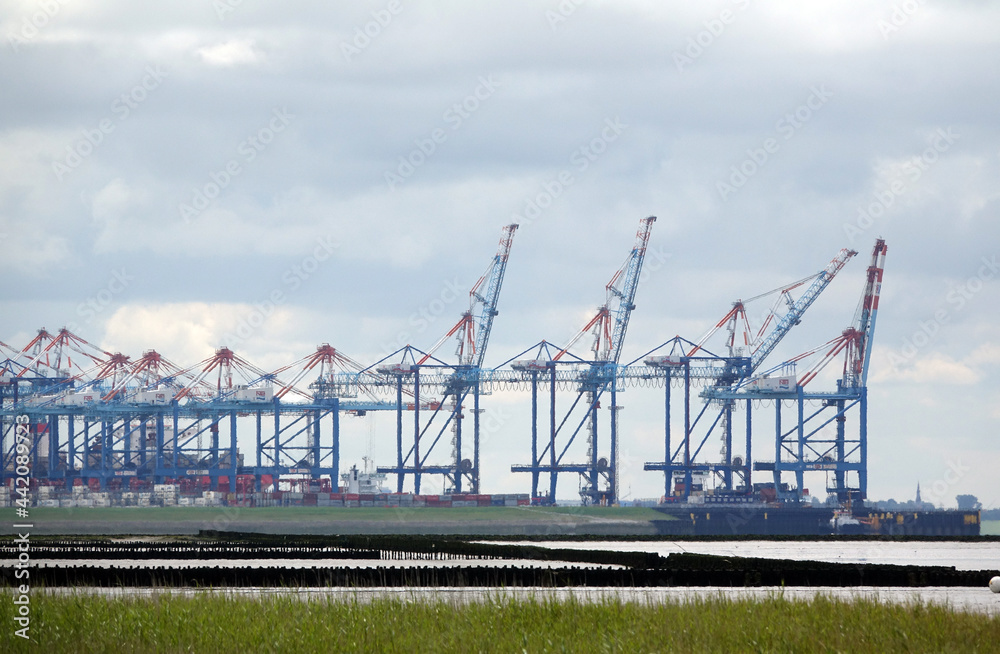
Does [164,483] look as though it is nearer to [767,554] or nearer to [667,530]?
[667,530]

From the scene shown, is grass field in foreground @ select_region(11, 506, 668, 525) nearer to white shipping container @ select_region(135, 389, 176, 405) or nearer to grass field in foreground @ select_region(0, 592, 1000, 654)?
white shipping container @ select_region(135, 389, 176, 405)

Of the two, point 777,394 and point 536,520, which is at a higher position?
point 777,394

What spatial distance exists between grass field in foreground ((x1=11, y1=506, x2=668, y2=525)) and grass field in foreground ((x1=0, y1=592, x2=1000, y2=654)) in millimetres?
122942

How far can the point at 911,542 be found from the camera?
101 meters

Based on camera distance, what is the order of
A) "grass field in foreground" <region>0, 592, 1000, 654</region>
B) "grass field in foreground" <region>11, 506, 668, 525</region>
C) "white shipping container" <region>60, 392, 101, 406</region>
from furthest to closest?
1. "white shipping container" <region>60, 392, 101, 406</region>
2. "grass field in foreground" <region>11, 506, 668, 525</region>
3. "grass field in foreground" <region>0, 592, 1000, 654</region>

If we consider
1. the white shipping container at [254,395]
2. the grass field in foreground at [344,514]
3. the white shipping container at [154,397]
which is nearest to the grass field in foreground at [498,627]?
the grass field in foreground at [344,514]

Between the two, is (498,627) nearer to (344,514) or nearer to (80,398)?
(344,514)

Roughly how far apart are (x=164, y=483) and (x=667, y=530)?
226 ft

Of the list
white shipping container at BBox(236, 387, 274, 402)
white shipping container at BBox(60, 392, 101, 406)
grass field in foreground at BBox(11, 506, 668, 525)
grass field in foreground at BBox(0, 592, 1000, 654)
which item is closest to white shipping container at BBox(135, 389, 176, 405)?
white shipping container at BBox(60, 392, 101, 406)

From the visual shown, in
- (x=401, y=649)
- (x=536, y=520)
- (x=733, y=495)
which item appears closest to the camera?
(x=401, y=649)

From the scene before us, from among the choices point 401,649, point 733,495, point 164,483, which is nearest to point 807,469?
point 733,495

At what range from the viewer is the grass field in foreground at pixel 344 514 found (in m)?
157

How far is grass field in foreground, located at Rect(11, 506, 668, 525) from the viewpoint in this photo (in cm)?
15675

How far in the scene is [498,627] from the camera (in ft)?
103
